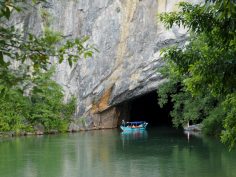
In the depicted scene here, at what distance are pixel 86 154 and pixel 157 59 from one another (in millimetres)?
12405

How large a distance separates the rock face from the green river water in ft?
29.2

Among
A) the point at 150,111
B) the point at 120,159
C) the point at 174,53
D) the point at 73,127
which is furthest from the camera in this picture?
the point at 150,111

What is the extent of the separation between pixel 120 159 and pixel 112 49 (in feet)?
50.3

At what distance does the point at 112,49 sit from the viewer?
3039 centimetres

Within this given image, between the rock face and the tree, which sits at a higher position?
the rock face

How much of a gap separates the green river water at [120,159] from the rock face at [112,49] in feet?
29.2

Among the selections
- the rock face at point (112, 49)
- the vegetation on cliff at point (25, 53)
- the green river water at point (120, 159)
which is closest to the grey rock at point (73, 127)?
the rock face at point (112, 49)

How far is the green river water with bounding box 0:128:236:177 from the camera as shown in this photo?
1316 cm

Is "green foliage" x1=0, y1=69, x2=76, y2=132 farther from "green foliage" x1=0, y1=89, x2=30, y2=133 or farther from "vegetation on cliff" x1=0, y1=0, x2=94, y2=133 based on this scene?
"vegetation on cliff" x1=0, y1=0, x2=94, y2=133

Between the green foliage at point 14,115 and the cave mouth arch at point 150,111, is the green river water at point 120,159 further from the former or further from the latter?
the cave mouth arch at point 150,111

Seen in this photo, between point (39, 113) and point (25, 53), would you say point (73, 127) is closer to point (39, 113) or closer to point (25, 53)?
point (39, 113)

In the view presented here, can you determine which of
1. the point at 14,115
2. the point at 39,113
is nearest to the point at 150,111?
the point at 39,113

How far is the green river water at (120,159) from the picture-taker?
13.2 meters

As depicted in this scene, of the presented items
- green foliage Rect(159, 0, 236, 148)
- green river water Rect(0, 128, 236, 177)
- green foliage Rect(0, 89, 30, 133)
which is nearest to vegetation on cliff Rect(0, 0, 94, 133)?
green foliage Rect(159, 0, 236, 148)
